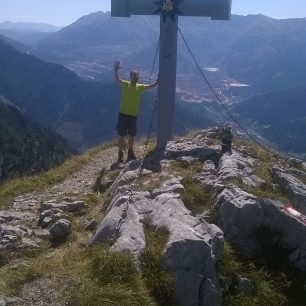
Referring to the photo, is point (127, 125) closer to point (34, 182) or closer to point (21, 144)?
point (34, 182)

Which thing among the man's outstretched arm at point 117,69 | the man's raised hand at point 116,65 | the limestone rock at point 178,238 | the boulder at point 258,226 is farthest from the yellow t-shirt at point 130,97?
the boulder at point 258,226

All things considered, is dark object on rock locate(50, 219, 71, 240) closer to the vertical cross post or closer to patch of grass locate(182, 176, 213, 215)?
patch of grass locate(182, 176, 213, 215)

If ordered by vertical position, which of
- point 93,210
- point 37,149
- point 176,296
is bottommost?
point 37,149

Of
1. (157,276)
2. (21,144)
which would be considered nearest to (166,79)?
(157,276)

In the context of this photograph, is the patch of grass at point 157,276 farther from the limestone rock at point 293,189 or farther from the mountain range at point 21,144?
the mountain range at point 21,144

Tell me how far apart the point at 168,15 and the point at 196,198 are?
7085 mm

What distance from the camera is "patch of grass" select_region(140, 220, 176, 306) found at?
6594mm

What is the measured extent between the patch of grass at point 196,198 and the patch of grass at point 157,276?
1.96 metres

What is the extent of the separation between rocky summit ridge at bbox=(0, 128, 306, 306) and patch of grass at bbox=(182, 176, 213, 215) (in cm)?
2

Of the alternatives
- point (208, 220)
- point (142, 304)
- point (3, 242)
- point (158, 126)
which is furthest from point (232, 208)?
point (158, 126)

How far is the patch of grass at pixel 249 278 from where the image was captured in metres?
7.37

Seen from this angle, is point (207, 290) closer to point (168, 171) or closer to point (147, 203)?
point (147, 203)

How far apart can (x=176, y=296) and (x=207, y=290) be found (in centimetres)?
52

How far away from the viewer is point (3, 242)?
839 cm
